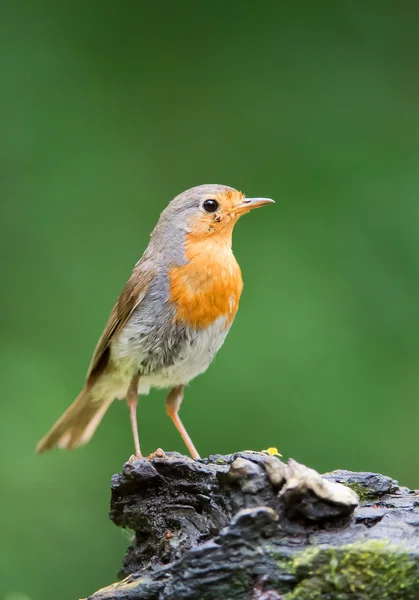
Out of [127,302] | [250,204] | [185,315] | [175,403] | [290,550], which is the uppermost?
[250,204]

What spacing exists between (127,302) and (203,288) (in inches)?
17.1

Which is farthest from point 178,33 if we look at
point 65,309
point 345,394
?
point 345,394

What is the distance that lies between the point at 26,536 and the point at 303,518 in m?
2.98

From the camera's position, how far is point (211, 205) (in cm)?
435

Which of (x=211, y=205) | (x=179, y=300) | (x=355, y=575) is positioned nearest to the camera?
(x=355, y=575)

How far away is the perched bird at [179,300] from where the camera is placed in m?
4.16

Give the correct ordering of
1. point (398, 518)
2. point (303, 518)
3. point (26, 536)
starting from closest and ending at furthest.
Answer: point (303, 518)
point (398, 518)
point (26, 536)

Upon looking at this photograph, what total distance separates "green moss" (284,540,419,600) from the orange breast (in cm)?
187

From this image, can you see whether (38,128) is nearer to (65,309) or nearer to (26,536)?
(65,309)

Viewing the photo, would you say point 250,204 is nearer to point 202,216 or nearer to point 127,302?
point 202,216

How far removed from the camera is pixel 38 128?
18.8 feet

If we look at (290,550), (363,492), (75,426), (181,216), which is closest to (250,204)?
(181,216)

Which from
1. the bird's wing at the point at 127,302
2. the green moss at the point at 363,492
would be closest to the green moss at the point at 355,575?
the green moss at the point at 363,492

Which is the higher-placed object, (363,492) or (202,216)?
(202,216)
